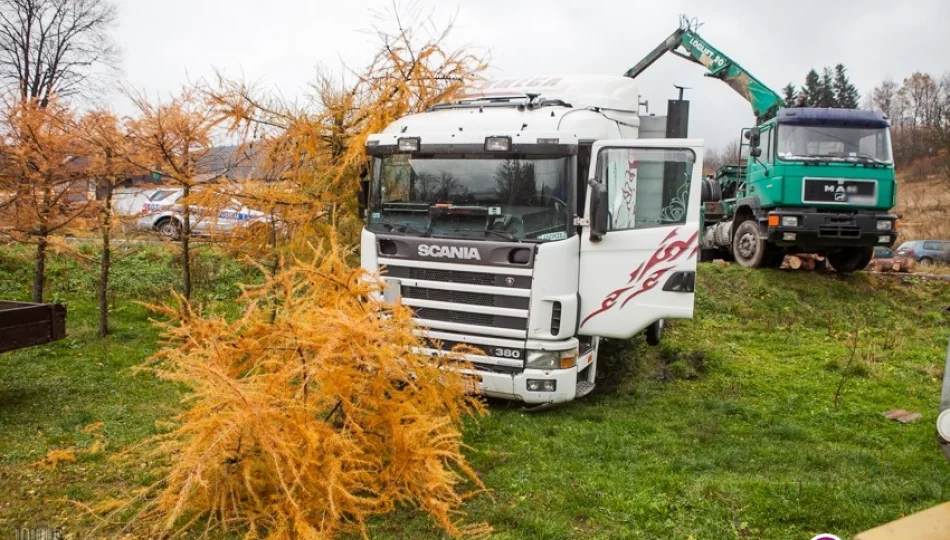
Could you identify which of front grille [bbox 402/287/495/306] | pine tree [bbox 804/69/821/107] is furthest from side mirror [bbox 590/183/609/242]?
pine tree [bbox 804/69/821/107]

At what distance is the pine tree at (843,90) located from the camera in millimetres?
64125

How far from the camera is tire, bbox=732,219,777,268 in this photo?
1474 cm

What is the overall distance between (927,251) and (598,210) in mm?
25287

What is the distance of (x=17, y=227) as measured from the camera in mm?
9477

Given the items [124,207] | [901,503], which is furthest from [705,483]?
[124,207]

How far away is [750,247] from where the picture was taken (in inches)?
596

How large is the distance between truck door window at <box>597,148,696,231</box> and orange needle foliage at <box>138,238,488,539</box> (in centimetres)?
257

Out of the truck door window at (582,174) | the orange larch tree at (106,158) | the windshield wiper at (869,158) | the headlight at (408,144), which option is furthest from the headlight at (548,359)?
the windshield wiper at (869,158)

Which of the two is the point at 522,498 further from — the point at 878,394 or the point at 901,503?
the point at 878,394

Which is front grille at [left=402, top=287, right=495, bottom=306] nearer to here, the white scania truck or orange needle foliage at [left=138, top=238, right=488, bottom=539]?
the white scania truck

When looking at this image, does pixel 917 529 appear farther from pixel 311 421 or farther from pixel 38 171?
pixel 38 171

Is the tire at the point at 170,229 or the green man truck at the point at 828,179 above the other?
the green man truck at the point at 828,179

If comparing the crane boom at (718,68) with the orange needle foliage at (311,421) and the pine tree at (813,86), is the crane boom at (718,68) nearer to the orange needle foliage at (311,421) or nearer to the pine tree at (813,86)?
the orange needle foliage at (311,421)

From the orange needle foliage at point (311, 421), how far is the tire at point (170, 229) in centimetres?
500
